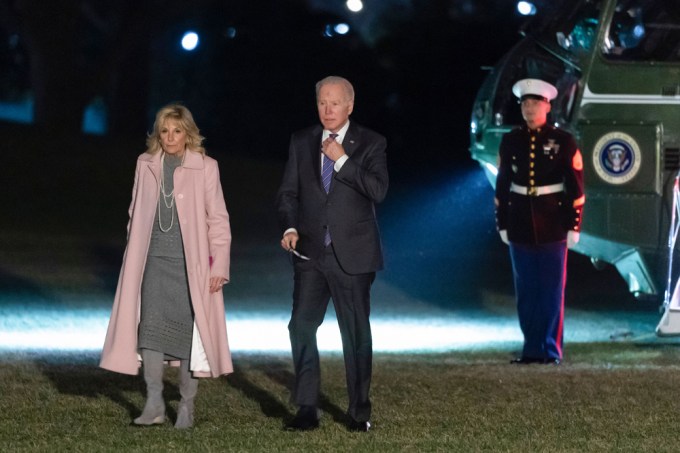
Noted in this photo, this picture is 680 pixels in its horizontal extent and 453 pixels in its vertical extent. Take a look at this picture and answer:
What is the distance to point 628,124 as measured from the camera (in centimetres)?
1259

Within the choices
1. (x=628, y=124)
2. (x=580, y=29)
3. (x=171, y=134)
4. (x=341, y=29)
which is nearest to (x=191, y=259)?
(x=171, y=134)

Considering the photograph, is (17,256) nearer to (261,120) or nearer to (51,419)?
(51,419)

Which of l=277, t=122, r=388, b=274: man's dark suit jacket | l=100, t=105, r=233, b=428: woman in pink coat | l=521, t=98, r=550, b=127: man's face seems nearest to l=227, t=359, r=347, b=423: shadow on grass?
l=100, t=105, r=233, b=428: woman in pink coat

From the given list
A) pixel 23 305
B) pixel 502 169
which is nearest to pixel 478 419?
pixel 502 169

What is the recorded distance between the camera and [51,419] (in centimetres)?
855

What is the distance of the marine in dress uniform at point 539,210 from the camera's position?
11.3 meters

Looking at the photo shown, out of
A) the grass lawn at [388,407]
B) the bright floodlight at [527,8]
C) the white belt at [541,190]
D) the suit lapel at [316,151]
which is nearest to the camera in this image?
the grass lawn at [388,407]

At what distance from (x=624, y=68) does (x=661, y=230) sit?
130cm

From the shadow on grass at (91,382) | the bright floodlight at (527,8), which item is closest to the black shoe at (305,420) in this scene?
the shadow on grass at (91,382)

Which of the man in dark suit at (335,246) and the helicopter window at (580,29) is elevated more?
the helicopter window at (580,29)

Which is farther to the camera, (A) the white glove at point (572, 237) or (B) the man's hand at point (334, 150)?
(A) the white glove at point (572, 237)

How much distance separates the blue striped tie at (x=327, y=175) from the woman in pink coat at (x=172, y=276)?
20.6 inches

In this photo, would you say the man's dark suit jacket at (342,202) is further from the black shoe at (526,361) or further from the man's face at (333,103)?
the black shoe at (526,361)

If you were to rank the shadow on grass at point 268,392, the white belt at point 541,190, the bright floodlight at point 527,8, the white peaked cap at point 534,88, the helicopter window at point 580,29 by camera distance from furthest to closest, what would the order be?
the bright floodlight at point 527,8, the helicopter window at point 580,29, the white belt at point 541,190, the white peaked cap at point 534,88, the shadow on grass at point 268,392
